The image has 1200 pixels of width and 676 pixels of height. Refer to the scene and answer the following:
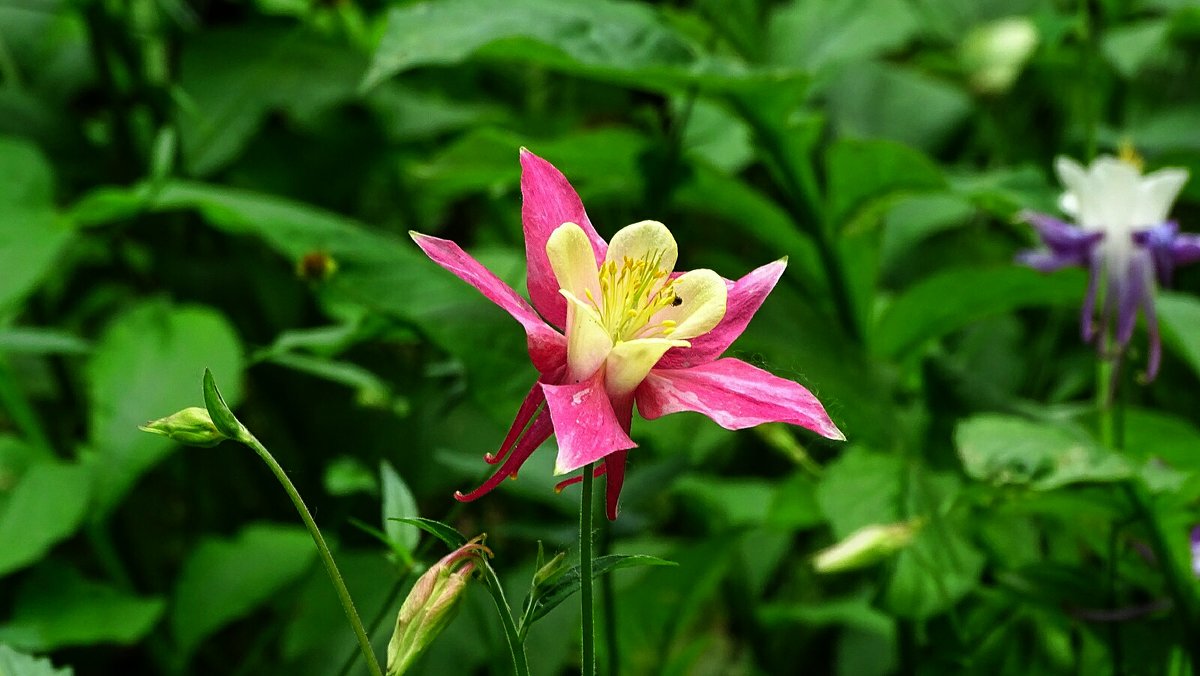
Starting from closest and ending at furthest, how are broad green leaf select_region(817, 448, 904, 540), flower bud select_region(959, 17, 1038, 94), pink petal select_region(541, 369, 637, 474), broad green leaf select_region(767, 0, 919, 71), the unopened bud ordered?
pink petal select_region(541, 369, 637, 474) < the unopened bud < broad green leaf select_region(817, 448, 904, 540) < broad green leaf select_region(767, 0, 919, 71) < flower bud select_region(959, 17, 1038, 94)

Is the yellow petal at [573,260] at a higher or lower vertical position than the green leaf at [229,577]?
higher

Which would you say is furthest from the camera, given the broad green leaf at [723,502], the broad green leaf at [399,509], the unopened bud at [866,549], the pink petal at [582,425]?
the broad green leaf at [723,502]

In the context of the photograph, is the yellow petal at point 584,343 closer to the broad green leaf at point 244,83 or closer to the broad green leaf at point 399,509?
the broad green leaf at point 399,509

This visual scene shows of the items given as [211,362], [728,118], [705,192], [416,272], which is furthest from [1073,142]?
[211,362]

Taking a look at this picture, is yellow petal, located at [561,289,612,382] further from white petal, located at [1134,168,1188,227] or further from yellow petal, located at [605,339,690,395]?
white petal, located at [1134,168,1188,227]

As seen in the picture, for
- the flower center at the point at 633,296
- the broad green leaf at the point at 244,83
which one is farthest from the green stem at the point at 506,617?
the broad green leaf at the point at 244,83

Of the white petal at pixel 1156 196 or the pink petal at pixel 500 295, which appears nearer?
the pink petal at pixel 500 295

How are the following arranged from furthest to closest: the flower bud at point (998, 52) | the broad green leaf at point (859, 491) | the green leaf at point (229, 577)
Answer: the flower bud at point (998, 52) < the green leaf at point (229, 577) < the broad green leaf at point (859, 491)

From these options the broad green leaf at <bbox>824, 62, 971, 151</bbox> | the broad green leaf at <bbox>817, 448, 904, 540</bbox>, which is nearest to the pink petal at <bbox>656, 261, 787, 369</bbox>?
the broad green leaf at <bbox>817, 448, 904, 540</bbox>
